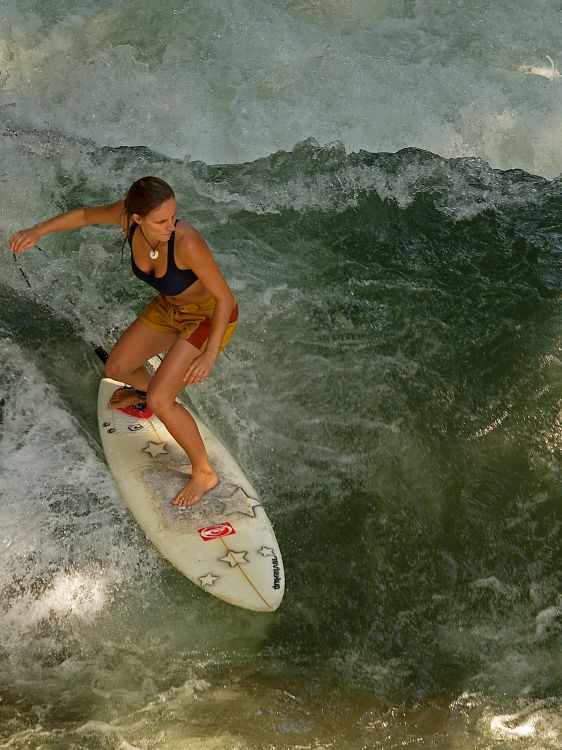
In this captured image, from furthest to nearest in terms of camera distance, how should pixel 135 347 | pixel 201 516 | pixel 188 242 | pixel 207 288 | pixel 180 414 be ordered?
pixel 201 516 → pixel 135 347 → pixel 180 414 → pixel 207 288 → pixel 188 242

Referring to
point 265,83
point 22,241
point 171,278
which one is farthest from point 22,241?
point 265,83

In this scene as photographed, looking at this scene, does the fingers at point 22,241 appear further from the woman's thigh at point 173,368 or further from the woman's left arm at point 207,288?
the woman's thigh at point 173,368

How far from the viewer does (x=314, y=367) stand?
16.0 feet

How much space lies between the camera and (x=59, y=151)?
6.02 metres

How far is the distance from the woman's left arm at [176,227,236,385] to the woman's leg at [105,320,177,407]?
1.71ft

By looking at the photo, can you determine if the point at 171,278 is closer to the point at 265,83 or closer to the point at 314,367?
the point at 314,367

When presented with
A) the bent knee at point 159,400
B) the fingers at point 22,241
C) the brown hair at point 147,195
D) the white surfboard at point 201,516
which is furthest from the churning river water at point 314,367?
the brown hair at point 147,195

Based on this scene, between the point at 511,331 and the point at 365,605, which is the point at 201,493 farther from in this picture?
the point at 511,331

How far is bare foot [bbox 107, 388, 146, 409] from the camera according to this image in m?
4.37

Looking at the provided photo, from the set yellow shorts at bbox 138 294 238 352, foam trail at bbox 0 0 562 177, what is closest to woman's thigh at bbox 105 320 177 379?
yellow shorts at bbox 138 294 238 352

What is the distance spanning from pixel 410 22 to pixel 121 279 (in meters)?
3.73

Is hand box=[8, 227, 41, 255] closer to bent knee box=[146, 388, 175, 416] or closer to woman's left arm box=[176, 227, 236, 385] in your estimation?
woman's left arm box=[176, 227, 236, 385]

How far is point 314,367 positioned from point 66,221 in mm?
1852

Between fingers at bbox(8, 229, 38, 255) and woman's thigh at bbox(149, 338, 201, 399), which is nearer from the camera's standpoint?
fingers at bbox(8, 229, 38, 255)
